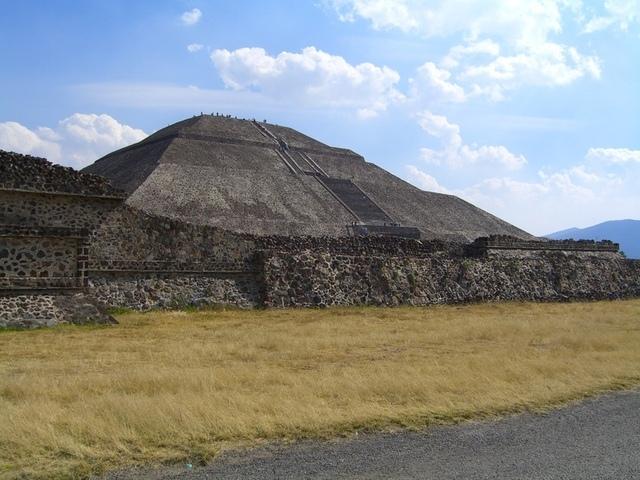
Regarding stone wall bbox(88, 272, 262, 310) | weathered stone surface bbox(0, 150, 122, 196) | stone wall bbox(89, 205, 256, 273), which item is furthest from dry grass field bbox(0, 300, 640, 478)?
weathered stone surface bbox(0, 150, 122, 196)

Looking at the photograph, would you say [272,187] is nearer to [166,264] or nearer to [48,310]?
[166,264]

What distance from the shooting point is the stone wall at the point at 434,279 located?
72.5 feet

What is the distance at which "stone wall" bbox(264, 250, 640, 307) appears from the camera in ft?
72.5

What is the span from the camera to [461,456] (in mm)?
5887

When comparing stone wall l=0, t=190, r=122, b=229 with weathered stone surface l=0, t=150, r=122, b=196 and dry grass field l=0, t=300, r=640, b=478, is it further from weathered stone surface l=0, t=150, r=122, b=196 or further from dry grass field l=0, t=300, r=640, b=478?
dry grass field l=0, t=300, r=640, b=478

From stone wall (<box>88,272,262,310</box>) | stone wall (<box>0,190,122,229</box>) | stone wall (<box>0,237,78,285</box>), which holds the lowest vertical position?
stone wall (<box>88,272,262,310</box>)

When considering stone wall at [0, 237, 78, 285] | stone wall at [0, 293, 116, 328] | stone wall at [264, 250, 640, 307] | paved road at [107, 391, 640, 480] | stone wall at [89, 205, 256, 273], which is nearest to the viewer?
paved road at [107, 391, 640, 480]

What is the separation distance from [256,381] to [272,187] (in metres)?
33.8

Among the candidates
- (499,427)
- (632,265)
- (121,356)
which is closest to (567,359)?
(499,427)

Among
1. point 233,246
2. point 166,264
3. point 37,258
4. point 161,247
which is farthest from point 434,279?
point 37,258

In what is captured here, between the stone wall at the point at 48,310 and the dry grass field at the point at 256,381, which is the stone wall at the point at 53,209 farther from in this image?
the dry grass field at the point at 256,381

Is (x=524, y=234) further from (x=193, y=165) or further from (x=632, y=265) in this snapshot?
(x=193, y=165)

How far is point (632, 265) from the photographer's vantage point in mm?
33562

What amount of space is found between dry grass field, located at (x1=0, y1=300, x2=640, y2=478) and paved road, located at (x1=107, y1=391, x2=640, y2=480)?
0.32 meters
